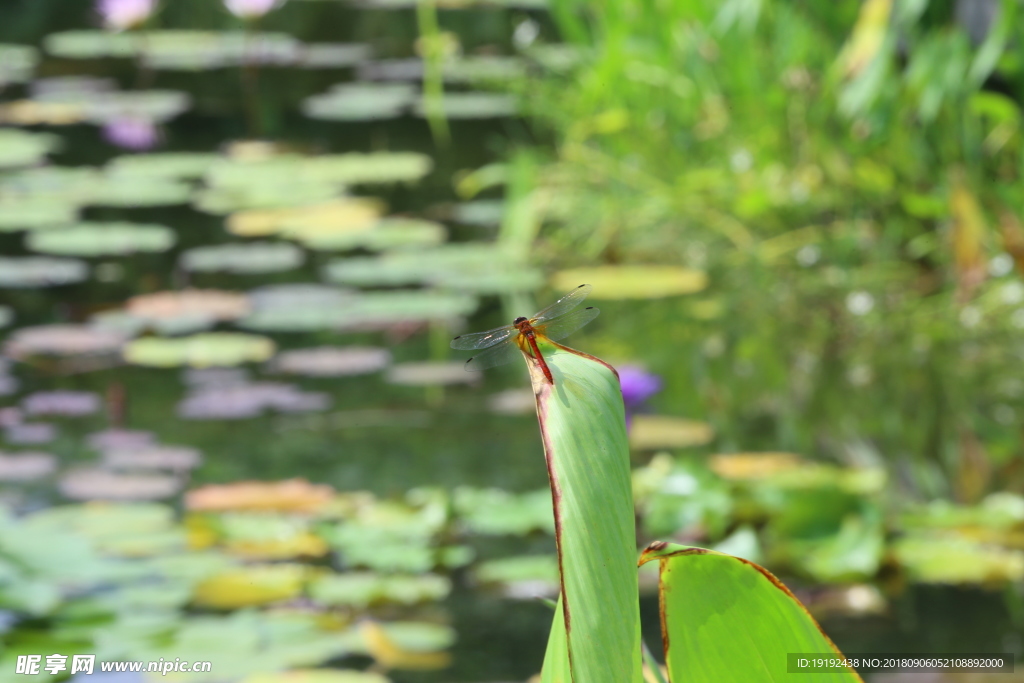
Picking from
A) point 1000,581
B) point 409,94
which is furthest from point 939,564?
point 409,94

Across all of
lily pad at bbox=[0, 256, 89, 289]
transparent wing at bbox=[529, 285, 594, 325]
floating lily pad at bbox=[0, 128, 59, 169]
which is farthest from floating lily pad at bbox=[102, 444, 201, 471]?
floating lily pad at bbox=[0, 128, 59, 169]

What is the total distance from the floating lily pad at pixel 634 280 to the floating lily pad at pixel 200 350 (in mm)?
730

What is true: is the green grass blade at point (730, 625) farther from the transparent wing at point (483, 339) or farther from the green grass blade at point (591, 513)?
the transparent wing at point (483, 339)

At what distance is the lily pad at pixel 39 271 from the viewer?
7.82 ft

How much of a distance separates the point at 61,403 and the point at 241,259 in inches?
28.8

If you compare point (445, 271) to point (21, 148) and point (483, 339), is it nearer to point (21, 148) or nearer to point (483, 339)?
point (21, 148)

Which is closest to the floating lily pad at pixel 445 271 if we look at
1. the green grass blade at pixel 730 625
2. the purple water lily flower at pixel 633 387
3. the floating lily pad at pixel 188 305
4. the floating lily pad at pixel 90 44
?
the floating lily pad at pixel 188 305

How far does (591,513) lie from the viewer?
0.40 meters

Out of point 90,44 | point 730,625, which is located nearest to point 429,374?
point 730,625

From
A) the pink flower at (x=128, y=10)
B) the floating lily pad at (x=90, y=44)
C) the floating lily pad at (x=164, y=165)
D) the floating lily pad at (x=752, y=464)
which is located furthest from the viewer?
the floating lily pad at (x=90, y=44)

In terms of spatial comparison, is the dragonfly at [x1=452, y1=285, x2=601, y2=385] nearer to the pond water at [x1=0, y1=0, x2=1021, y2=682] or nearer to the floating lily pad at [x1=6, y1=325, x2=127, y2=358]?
the pond water at [x1=0, y1=0, x2=1021, y2=682]

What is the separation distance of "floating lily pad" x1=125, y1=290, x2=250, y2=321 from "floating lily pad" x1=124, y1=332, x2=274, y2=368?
100mm

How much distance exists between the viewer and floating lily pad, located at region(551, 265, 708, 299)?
2.38 meters

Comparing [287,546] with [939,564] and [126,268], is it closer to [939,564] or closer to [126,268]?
[939,564]
